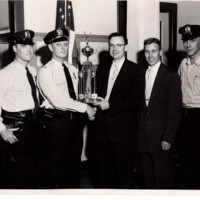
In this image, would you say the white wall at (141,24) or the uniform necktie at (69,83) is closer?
the uniform necktie at (69,83)

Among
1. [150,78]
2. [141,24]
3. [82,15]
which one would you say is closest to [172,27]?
[141,24]

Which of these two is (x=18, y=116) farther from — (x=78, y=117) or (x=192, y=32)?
(x=192, y=32)

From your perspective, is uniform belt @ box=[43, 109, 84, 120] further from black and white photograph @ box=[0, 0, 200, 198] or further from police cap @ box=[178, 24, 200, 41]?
police cap @ box=[178, 24, 200, 41]

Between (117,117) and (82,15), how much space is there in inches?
38.2

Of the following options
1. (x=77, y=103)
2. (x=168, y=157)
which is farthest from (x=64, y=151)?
(x=168, y=157)

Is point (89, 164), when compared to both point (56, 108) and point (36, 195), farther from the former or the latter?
point (36, 195)

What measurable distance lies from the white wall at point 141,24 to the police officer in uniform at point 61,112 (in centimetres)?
87

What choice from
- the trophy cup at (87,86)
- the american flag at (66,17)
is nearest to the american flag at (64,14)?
the american flag at (66,17)

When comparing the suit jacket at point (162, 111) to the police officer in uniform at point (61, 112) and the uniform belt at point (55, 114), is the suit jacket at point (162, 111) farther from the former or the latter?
the uniform belt at point (55, 114)

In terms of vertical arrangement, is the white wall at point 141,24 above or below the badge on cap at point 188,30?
above

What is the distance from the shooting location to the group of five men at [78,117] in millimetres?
1859

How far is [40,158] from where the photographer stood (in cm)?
201

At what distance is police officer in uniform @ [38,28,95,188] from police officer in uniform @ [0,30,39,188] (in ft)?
0.29

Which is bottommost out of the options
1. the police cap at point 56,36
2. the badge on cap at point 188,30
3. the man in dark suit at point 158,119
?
the man in dark suit at point 158,119
